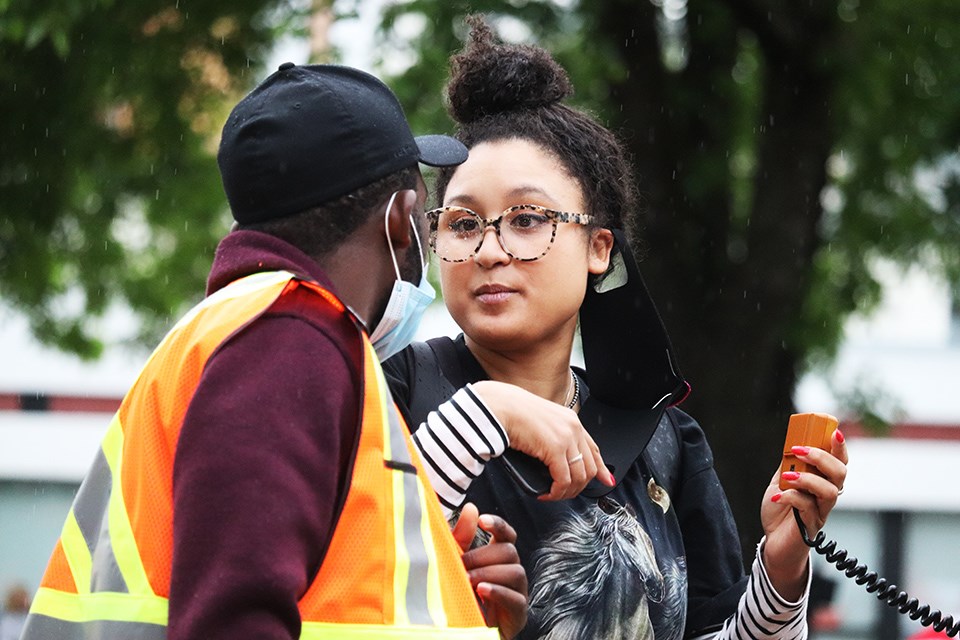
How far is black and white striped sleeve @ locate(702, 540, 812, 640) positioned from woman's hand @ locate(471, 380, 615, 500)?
2.05 ft

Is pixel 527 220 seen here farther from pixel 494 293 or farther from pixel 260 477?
pixel 260 477

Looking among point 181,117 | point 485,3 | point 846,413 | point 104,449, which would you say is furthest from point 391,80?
point 104,449

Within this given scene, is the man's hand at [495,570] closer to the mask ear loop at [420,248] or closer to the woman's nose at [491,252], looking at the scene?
the mask ear loop at [420,248]

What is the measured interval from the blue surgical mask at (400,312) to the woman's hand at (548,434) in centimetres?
17

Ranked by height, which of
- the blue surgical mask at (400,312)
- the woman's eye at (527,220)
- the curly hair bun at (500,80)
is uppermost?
the curly hair bun at (500,80)

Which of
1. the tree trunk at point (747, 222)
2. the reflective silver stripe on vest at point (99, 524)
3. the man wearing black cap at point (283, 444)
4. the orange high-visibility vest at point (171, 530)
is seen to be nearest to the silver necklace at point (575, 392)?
the man wearing black cap at point (283, 444)

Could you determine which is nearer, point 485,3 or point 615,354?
point 615,354

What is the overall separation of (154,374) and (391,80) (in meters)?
6.22

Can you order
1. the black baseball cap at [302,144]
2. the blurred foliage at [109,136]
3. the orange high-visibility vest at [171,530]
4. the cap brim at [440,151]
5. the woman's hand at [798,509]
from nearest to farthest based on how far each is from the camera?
1. the orange high-visibility vest at [171,530]
2. the black baseball cap at [302,144]
3. the cap brim at [440,151]
4. the woman's hand at [798,509]
5. the blurred foliage at [109,136]

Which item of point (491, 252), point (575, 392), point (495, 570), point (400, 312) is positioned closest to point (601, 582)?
point (495, 570)

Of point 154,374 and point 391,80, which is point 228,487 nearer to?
point 154,374

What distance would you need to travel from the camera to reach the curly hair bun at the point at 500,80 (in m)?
2.96

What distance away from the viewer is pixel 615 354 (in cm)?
294

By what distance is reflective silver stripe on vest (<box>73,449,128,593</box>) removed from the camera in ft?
5.88
